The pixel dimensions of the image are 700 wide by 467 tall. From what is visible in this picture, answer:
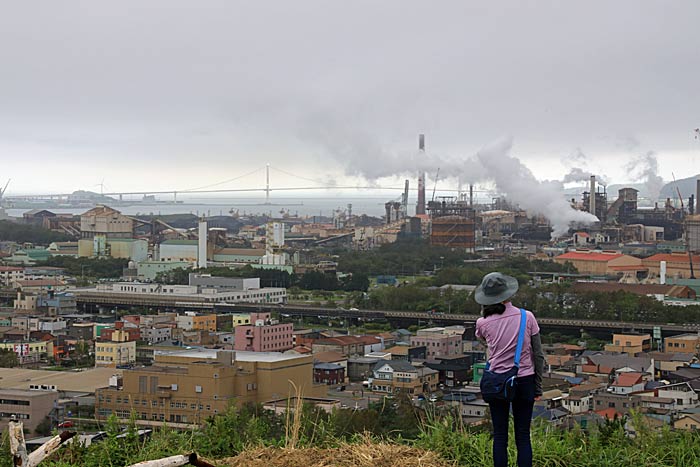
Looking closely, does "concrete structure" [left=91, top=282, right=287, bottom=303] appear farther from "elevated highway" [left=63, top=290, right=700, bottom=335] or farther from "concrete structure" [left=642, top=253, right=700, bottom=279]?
"concrete structure" [left=642, top=253, right=700, bottom=279]

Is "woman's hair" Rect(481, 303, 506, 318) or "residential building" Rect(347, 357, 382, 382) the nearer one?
"woman's hair" Rect(481, 303, 506, 318)

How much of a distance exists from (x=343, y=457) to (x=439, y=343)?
10982 millimetres

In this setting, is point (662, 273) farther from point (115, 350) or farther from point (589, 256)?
point (115, 350)

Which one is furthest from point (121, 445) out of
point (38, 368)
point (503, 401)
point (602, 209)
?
point (602, 209)

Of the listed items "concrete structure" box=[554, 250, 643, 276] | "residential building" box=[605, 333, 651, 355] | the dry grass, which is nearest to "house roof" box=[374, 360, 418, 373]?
"residential building" box=[605, 333, 651, 355]

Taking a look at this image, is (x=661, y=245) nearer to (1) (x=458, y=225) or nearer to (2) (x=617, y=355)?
(1) (x=458, y=225)

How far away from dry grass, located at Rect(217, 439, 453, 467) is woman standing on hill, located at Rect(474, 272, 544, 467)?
230 mm

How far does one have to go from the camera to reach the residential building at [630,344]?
13555mm

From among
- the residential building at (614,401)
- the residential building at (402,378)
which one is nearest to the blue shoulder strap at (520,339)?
the residential building at (614,401)

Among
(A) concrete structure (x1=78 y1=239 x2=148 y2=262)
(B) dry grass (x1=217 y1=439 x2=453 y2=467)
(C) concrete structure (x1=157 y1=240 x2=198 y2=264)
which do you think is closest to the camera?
(B) dry grass (x1=217 y1=439 x2=453 y2=467)

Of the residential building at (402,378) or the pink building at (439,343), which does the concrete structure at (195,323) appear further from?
the residential building at (402,378)

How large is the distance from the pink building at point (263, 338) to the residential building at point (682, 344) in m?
4.37

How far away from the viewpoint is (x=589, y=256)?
25891mm

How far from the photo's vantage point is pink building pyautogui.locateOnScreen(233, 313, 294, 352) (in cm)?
1343
